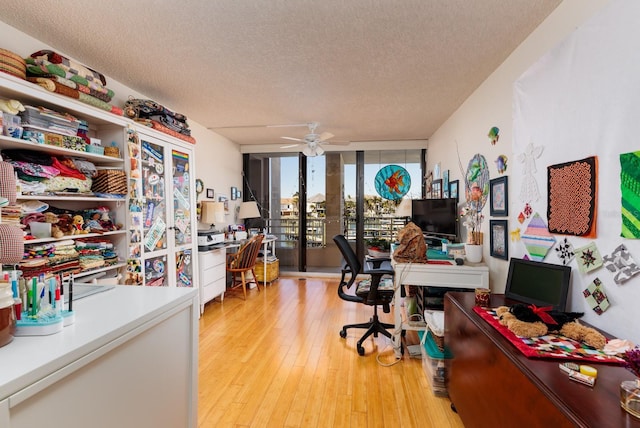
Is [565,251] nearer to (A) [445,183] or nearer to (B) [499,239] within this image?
(B) [499,239]

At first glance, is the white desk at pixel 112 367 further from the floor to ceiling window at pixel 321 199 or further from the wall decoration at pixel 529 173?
the floor to ceiling window at pixel 321 199

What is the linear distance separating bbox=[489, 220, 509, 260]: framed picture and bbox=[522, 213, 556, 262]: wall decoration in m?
0.29

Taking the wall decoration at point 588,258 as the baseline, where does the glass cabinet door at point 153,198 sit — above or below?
above

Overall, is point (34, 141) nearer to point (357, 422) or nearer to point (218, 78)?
point (218, 78)

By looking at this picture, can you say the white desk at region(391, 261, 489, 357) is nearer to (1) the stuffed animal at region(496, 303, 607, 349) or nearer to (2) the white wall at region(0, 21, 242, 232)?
(1) the stuffed animal at region(496, 303, 607, 349)

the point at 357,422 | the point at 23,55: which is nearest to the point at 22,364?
the point at 357,422

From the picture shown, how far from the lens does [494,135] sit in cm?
228

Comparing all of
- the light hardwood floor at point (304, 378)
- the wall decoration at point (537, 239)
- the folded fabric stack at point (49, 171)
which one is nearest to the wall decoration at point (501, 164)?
the wall decoration at point (537, 239)

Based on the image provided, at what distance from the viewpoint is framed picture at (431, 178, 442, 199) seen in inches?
153

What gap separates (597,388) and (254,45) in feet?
7.86

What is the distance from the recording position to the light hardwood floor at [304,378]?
5.71 feet

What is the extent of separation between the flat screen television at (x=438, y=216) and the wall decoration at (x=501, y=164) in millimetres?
754

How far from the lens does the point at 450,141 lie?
3.52 metres

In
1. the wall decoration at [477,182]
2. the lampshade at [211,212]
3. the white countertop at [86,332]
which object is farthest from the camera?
the lampshade at [211,212]
